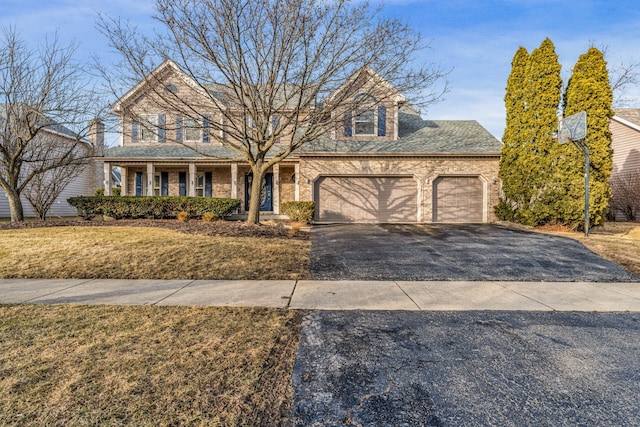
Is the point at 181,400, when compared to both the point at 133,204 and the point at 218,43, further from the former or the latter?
the point at 133,204

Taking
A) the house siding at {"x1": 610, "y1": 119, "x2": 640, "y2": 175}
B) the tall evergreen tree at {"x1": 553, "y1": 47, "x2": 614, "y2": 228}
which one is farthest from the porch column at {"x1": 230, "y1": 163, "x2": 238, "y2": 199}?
the house siding at {"x1": 610, "y1": 119, "x2": 640, "y2": 175}

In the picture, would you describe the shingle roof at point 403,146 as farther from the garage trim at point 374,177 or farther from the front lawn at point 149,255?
the front lawn at point 149,255

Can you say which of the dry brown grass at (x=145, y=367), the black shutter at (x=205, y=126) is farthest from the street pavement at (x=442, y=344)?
the black shutter at (x=205, y=126)

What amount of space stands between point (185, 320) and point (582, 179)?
1403cm

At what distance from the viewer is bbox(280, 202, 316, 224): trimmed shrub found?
14031 millimetres

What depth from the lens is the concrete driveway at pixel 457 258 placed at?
257 inches

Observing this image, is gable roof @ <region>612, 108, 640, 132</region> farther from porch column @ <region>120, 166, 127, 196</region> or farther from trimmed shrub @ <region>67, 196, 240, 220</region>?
porch column @ <region>120, 166, 127, 196</region>

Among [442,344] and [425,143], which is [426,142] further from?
[442,344]

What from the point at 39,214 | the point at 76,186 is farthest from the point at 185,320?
the point at 76,186

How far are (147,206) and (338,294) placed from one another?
40.8 feet

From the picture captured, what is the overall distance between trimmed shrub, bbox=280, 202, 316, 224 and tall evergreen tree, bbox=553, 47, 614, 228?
31.2ft

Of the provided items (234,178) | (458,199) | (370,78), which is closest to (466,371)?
(370,78)

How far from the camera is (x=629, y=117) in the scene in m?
18.0

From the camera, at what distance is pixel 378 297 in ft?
16.3
